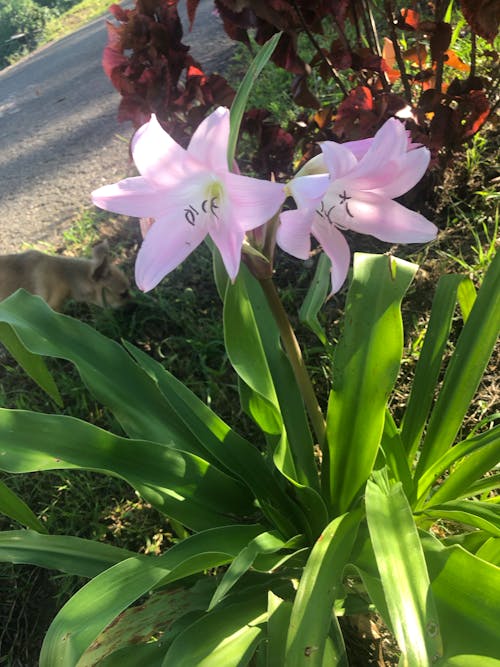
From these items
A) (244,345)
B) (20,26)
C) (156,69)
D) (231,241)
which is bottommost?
(244,345)

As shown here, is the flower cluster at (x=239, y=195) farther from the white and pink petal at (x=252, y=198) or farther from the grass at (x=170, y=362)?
the grass at (x=170, y=362)

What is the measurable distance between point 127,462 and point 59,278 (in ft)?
5.41

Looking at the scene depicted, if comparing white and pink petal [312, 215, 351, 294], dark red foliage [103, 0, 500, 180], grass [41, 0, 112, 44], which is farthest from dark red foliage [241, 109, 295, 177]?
grass [41, 0, 112, 44]

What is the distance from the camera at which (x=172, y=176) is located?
921mm

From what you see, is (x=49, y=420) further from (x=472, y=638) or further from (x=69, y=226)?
(x=69, y=226)

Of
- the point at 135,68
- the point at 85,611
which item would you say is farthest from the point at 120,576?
the point at 135,68

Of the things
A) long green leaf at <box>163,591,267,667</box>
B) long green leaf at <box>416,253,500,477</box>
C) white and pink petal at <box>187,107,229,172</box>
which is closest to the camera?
white and pink petal at <box>187,107,229,172</box>

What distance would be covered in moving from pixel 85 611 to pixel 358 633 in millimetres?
755

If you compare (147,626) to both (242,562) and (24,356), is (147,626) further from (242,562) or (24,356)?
(24,356)

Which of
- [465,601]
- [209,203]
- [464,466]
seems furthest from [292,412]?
[209,203]

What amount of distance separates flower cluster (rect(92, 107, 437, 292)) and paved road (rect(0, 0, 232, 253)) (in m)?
2.79

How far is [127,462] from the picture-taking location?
1302 millimetres

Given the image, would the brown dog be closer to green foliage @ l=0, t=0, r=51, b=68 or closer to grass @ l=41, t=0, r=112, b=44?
grass @ l=41, t=0, r=112, b=44

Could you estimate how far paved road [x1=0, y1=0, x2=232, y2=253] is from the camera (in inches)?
151
